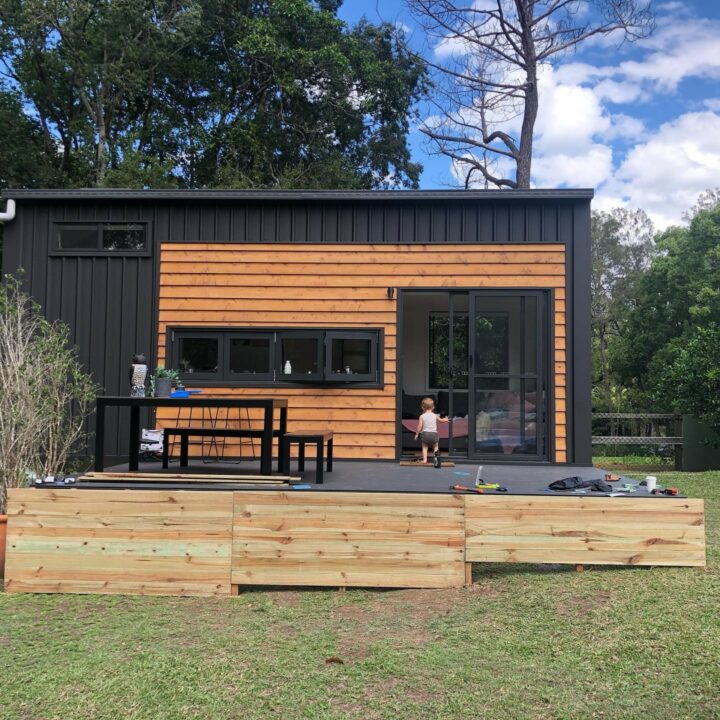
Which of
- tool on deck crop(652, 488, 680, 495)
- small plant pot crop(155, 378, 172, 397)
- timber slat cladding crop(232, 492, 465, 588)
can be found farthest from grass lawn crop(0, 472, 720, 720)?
small plant pot crop(155, 378, 172, 397)

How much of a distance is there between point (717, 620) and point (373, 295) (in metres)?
4.70

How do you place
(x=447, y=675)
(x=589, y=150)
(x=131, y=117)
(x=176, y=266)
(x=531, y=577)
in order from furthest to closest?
(x=589, y=150) → (x=131, y=117) → (x=176, y=266) → (x=531, y=577) → (x=447, y=675)

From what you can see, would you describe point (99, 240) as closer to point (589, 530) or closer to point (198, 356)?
point (198, 356)

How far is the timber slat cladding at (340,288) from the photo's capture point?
24.3 ft

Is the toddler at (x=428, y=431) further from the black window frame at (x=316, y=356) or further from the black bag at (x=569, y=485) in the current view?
the black bag at (x=569, y=485)

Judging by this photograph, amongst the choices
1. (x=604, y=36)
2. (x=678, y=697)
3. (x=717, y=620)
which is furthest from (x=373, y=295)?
(x=604, y=36)

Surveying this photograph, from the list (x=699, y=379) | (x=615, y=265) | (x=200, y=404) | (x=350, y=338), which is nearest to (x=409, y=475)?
(x=200, y=404)

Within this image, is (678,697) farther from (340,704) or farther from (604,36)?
(604,36)

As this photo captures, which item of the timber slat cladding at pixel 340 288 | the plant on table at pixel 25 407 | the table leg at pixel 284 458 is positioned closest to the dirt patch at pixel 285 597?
the table leg at pixel 284 458

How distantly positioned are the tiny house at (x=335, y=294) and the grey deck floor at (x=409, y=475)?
1.66 ft

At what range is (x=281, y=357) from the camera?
7.57 m

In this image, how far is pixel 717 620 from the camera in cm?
379

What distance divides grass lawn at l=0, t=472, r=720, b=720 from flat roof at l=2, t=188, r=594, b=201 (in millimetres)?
4064

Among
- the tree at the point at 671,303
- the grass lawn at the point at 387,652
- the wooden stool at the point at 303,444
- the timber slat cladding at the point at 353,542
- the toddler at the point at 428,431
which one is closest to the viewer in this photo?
the grass lawn at the point at 387,652
